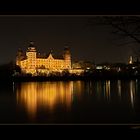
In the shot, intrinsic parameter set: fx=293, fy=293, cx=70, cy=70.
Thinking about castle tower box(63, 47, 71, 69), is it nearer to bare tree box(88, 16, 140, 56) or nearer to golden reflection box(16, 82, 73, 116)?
golden reflection box(16, 82, 73, 116)

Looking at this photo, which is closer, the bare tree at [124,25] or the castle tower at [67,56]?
the bare tree at [124,25]

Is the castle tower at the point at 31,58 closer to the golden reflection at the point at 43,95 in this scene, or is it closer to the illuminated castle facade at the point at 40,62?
the illuminated castle facade at the point at 40,62

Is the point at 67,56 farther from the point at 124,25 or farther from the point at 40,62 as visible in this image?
the point at 124,25

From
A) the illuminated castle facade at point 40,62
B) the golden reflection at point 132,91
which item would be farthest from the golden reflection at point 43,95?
the golden reflection at point 132,91

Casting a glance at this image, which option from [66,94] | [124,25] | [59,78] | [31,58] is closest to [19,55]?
[31,58]

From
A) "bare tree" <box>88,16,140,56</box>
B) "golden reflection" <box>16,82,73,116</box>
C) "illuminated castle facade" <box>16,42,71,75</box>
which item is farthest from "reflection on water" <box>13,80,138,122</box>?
"bare tree" <box>88,16,140,56</box>

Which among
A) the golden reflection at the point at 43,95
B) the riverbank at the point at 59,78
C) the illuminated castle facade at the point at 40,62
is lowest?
the golden reflection at the point at 43,95
